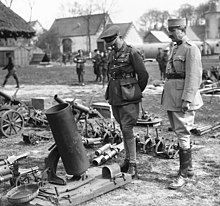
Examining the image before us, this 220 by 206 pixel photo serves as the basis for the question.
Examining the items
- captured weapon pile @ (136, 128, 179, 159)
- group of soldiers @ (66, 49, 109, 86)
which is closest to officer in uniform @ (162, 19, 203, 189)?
captured weapon pile @ (136, 128, 179, 159)

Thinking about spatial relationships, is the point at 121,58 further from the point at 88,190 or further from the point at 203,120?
the point at 203,120

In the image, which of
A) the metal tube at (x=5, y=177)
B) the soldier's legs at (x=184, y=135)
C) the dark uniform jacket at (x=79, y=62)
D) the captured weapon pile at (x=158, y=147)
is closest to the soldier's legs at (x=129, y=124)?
the soldier's legs at (x=184, y=135)

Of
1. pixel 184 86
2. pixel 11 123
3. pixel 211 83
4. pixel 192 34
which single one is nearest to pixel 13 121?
pixel 11 123

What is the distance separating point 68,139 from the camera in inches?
185

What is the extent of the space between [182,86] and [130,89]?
2.19ft

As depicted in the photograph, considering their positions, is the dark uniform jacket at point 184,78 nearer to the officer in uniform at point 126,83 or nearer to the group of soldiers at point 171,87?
the group of soldiers at point 171,87

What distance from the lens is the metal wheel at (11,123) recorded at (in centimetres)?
809

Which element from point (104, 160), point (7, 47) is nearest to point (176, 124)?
point (104, 160)

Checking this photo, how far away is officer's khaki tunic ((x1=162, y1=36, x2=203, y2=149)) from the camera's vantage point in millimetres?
4902

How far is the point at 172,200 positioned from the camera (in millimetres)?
4594

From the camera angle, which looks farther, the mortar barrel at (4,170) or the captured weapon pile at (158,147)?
the captured weapon pile at (158,147)

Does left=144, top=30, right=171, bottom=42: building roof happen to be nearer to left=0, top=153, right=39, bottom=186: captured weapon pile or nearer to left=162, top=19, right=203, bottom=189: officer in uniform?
left=162, top=19, right=203, bottom=189: officer in uniform

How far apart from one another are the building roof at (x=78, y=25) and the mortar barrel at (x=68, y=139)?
205 feet

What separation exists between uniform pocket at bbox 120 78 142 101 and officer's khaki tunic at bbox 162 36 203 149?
358mm
